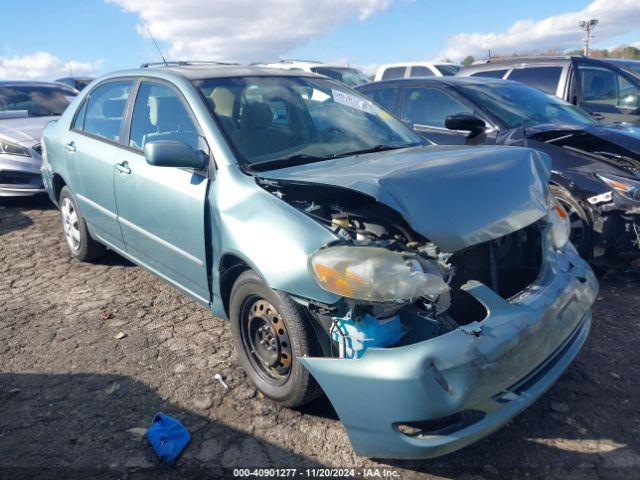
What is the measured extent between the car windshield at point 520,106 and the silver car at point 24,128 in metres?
5.49

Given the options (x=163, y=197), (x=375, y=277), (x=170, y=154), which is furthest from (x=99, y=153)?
(x=375, y=277)

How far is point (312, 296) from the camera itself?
2.28 meters

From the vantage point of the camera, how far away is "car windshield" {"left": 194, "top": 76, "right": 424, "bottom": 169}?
3.13 m

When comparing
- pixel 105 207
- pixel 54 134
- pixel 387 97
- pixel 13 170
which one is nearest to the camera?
pixel 105 207

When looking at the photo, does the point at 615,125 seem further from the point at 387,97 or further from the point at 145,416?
the point at 145,416

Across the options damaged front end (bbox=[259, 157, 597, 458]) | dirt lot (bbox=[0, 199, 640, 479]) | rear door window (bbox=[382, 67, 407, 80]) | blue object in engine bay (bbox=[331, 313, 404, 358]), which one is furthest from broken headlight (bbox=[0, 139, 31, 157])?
rear door window (bbox=[382, 67, 407, 80])

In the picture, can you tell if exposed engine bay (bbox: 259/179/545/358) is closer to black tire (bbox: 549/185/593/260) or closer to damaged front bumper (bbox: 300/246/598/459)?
damaged front bumper (bbox: 300/246/598/459)

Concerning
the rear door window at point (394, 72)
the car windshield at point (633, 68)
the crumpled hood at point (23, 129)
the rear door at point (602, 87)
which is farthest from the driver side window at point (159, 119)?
the rear door window at point (394, 72)

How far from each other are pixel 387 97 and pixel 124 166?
3506mm

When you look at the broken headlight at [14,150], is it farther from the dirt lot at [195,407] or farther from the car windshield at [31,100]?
the dirt lot at [195,407]

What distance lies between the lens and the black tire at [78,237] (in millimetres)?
4723

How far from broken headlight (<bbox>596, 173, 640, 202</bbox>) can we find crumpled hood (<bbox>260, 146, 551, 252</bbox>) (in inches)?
53.7

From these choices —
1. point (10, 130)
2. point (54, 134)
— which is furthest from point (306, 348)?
point (10, 130)

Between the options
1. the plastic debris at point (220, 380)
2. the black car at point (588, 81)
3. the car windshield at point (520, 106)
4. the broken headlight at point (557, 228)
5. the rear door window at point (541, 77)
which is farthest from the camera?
the rear door window at point (541, 77)
